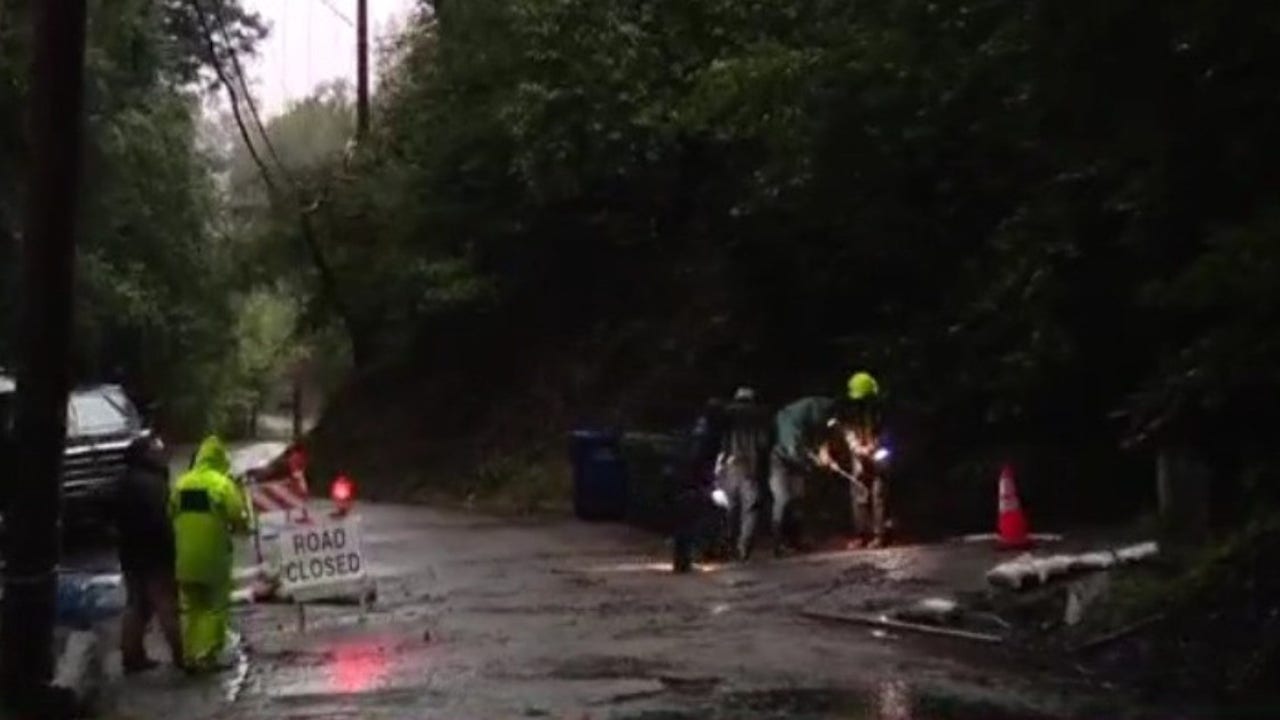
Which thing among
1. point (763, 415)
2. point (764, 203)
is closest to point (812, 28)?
point (764, 203)

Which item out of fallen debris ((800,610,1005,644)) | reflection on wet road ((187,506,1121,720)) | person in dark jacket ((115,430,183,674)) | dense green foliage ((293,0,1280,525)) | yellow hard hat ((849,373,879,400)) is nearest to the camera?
reflection on wet road ((187,506,1121,720))

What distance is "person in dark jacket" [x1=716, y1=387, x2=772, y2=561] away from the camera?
22766 mm

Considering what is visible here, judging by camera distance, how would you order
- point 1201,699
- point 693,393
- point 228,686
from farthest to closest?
point 693,393 → point 228,686 → point 1201,699

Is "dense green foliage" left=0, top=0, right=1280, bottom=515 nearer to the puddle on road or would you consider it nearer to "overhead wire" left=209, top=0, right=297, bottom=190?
"overhead wire" left=209, top=0, right=297, bottom=190

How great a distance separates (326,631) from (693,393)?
18190mm

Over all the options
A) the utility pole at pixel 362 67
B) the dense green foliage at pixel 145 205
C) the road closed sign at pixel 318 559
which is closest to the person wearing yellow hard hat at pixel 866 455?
the road closed sign at pixel 318 559

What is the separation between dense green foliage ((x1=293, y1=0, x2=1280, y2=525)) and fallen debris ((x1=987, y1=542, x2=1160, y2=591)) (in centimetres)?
111

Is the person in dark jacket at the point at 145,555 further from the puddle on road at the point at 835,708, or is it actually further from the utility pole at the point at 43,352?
the puddle on road at the point at 835,708

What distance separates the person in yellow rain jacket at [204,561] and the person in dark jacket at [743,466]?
8.03m

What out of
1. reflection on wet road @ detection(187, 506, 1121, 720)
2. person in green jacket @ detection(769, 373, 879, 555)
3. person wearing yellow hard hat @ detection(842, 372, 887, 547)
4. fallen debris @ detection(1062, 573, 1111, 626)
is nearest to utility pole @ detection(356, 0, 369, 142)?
person in green jacket @ detection(769, 373, 879, 555)

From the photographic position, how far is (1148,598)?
1538 centimetres

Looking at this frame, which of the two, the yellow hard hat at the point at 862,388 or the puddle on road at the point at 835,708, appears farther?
the yellow hard hat at the point at 862,388

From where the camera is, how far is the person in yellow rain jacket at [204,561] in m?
15.4

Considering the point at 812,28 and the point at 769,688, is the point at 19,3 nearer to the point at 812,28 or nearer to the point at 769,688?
the point at 812,28
